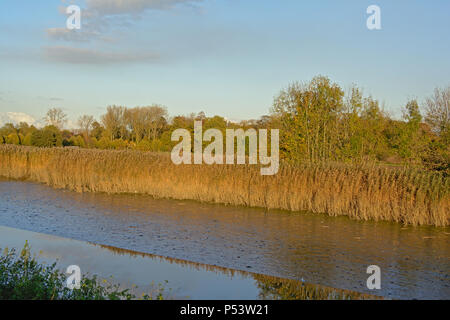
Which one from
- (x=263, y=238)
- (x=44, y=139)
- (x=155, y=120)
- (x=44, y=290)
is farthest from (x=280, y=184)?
(x=155, y=120)

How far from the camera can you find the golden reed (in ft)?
35.0

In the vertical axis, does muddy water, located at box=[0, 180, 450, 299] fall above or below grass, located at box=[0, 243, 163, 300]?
below

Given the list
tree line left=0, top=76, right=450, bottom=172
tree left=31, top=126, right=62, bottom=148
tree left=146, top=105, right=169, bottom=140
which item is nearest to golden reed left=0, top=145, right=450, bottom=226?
tree line left=0, top=76, right=450, bottom=172

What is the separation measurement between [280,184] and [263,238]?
12.4 ft

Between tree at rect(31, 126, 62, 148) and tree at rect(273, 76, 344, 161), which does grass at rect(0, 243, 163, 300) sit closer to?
tree at rect(273, 76, 344, 161)

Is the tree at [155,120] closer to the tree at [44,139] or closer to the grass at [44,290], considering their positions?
the tree at [44,139]

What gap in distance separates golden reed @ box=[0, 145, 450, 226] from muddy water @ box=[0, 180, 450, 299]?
498 mm

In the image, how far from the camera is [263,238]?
29.2 feet

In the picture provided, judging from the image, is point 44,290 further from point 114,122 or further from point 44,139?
point 114,122

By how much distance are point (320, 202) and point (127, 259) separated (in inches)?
248

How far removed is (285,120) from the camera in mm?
18484

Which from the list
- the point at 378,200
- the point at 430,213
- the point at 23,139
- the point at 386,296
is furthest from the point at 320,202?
the point at 23,139

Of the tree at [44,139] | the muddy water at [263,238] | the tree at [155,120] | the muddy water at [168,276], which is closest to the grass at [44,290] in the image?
the muddy water at [168,276]
